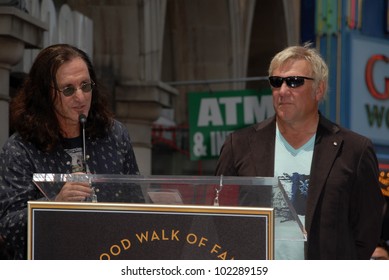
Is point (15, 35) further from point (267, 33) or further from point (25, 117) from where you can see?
point (267, 33)

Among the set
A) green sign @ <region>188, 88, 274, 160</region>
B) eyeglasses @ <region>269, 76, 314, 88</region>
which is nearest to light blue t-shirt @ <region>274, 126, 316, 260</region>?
eyeglasses @ <region>269, 76, 314, 88</region>

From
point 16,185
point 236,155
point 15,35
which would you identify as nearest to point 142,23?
point 15,35

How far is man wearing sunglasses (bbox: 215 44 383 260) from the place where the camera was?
5031 mm

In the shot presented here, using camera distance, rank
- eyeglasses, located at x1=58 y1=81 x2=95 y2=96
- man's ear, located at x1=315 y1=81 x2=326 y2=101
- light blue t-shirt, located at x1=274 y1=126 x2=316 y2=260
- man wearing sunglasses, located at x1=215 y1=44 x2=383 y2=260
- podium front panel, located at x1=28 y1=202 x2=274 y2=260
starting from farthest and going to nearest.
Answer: man's ear, located at x1=315 y1=81 x2=326 y2=101 < man wearing sunglasses, located at x1=215 y1=44 x2=383 y2=260 < light blue t-shirt, located at x1=274 y1=126 x2=316 y2=260 < eyeglasses, located at x1=58 y1=81 x2=95 y2=96 < podium front panel, located at x1=28 y1=202 x2=274 y2=260

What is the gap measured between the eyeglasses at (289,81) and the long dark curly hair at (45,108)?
2.44 feet

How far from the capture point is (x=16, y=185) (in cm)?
439

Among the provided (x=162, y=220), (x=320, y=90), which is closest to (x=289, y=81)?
(x=320, y=90)

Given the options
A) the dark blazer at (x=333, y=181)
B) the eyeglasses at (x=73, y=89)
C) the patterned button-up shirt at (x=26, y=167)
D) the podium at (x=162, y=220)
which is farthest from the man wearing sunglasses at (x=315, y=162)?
the podium at (x=162, y=220)

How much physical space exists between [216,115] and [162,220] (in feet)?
47.4

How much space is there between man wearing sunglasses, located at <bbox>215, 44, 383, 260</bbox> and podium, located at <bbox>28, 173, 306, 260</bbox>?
1.06m

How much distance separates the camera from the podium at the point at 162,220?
381 cm

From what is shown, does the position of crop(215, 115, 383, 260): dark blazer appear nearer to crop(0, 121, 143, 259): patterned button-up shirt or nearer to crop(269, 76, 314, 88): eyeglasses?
crop(269, 76, 314, 88): eyeglasses

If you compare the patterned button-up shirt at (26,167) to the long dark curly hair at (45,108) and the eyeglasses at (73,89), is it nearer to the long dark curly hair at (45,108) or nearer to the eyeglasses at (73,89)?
the long dark curly hair at (45,108)
